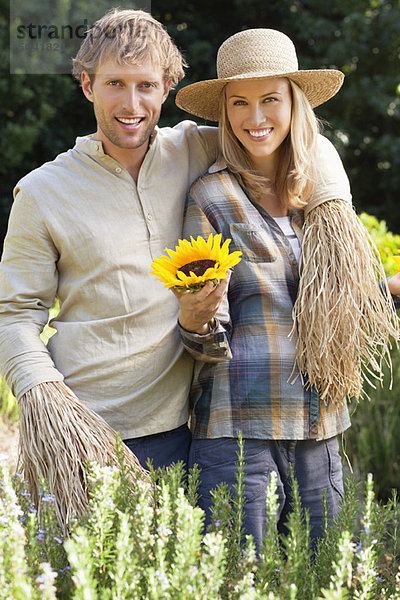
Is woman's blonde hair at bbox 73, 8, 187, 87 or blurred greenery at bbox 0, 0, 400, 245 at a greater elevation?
blurred greenery at bbox 0, 0, 400, 245

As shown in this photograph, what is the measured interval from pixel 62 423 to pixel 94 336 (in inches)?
11.1

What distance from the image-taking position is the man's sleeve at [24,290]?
2.02 meters

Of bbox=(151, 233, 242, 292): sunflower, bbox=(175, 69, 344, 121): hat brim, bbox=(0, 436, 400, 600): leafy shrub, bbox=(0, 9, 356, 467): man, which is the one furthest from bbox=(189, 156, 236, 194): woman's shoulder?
bbox=(0, 436, 400, 600): leafy shrub

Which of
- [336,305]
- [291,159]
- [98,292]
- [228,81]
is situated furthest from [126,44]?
[336,305]

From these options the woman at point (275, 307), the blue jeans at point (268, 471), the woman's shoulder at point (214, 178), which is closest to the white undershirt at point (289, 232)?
the woman at point (275, 307)

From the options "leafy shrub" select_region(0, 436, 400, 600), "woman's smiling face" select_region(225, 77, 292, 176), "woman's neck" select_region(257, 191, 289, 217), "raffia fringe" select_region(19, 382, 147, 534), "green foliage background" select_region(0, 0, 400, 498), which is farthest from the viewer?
"green foliage background" select_region(0, 0, 400, 498)

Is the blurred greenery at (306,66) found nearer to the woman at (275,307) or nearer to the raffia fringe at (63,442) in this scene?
the woman at (275,307)

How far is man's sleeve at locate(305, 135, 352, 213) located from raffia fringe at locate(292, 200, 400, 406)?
24mm

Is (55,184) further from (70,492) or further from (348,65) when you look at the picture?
(348,65)

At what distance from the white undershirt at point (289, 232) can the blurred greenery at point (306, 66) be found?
791 centimetres

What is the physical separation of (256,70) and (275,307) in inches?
28.0

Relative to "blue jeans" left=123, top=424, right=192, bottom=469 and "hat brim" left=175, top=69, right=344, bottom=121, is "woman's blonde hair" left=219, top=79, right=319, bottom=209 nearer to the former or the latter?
"hat brim" left=175, top=69, right=344, bottom=121

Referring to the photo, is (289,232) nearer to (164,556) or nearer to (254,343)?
(254,343)

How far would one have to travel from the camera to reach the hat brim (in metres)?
2.19
